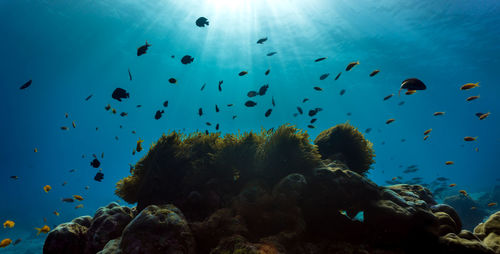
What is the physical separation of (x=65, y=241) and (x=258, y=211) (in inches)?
150

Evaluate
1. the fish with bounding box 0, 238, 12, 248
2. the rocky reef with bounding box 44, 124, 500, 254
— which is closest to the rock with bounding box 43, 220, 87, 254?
the rocky reef with bounding box 44, 124, 500, 254

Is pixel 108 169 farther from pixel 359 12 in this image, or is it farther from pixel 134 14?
pixel 359 12

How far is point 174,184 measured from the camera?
5309 millimetres

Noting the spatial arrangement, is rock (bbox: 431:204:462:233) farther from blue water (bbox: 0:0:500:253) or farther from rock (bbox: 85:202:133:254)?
blue water (bbox: 0:0:500:253)

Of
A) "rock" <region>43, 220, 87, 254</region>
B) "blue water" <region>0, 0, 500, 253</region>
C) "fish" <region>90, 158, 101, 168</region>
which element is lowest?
"rock" <region>43, 220, 87, 254</region>

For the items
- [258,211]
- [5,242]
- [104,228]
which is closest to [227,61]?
[5,242]

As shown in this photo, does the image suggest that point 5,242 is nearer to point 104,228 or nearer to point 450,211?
point 104,228

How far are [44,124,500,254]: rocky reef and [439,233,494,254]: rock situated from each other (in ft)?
0.04

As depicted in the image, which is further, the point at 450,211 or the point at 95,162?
the point at 95,162

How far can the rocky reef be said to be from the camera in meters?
3.37

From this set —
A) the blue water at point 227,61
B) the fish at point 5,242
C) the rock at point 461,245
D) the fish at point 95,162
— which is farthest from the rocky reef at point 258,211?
the blue water at point 227,61

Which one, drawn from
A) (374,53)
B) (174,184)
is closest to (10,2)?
(174,184)

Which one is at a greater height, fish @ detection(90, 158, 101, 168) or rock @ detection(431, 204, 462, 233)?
fish @ detection(90, 158, 101, 168)

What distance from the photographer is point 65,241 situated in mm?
4273
